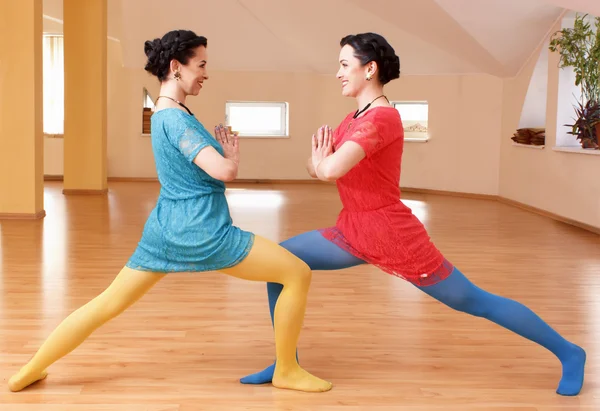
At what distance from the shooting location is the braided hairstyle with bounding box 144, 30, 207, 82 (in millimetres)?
2865

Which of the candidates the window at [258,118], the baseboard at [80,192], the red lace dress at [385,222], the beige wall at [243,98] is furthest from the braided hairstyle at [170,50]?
the window at [258,118]

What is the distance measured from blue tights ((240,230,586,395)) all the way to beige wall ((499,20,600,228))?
550cm

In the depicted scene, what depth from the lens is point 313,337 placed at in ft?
12.9

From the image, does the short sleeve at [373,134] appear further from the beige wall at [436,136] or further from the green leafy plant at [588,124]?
the green leafy plant at [588,124]

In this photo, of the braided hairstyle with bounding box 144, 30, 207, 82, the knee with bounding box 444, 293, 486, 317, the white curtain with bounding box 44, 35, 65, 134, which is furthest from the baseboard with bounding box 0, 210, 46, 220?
the knee with bounding box 444, 293, 486, 317

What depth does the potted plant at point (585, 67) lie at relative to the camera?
8.68m

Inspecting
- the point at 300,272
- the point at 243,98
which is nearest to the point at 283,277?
the point at 300,272

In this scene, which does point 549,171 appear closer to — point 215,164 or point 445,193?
point 445,193

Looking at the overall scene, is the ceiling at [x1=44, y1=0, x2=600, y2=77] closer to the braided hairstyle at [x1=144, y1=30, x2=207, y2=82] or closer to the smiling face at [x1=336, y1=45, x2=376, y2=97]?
the smiling face at [x1=336, y1=45, x2=376, y2=97]

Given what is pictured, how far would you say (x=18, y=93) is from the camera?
841cm

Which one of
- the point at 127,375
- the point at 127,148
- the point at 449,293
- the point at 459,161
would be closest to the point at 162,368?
the point at 127,375

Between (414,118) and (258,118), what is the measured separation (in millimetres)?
2884

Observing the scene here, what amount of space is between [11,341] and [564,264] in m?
4.11

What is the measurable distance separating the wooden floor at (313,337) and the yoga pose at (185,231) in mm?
326
